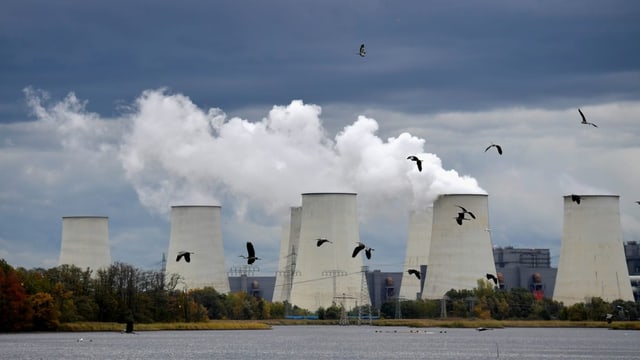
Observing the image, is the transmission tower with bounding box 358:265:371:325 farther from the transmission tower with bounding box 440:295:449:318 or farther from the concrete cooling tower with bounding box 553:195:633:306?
the concrete cooling tower with bounding box 553:195:633:306

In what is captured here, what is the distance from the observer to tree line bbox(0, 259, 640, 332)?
225 ft

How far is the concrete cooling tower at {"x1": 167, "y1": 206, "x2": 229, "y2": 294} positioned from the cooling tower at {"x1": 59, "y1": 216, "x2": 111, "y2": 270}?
575 cm

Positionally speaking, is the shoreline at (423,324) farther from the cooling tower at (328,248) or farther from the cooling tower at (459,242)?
the cooling tower at (459,242)

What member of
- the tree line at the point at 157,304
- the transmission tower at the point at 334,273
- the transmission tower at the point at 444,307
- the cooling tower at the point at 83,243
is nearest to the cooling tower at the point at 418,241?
the tree line at the point at 157,304

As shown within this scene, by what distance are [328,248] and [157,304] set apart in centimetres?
1313

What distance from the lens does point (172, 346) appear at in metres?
64.4

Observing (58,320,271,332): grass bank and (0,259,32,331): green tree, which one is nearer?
(0,259,32,331): green tree

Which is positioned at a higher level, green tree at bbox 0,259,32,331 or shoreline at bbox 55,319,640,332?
shoreline at bbox 55,319,640,332

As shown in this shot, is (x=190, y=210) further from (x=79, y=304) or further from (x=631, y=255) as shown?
(x=631, y=255)

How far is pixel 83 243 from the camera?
88062 mm

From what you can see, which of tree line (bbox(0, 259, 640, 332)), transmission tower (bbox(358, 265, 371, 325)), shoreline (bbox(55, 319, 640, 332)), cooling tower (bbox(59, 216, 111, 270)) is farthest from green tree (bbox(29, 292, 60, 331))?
transmission tower (bbox(358, 265, 371, 325))

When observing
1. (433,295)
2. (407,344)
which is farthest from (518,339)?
(433,295)

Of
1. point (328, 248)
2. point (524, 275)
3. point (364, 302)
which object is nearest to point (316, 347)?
point (328, 248)

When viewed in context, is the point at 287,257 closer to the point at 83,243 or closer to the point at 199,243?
the point at 199,243
